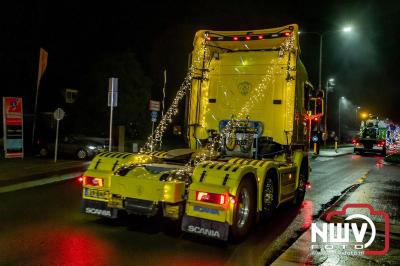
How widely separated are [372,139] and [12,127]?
26.4 m

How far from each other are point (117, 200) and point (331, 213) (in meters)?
4.44

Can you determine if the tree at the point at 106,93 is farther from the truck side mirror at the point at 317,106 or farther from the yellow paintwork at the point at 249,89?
the truck side mirror at the point at 317,106

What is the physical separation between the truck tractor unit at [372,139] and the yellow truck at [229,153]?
25.0 m

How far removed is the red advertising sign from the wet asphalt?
990cm

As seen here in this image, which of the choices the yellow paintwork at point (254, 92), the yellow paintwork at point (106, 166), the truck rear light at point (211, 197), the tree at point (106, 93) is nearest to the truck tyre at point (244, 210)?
the truck rear light at point (211, 197)

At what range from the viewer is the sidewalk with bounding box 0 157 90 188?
1316 centimetres

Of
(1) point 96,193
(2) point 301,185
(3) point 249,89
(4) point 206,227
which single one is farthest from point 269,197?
(1) point 96,193

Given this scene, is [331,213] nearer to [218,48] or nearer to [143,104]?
[218,48]

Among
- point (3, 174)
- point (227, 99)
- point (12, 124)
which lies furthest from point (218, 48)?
point (12, 124)

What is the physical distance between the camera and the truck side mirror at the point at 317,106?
10758 mm

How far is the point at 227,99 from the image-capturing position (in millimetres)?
9992

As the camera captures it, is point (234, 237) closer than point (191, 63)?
Yes

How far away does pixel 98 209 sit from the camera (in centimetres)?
713

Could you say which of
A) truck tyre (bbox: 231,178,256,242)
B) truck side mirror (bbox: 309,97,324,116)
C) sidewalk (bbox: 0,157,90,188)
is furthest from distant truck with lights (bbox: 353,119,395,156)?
truck tyre (bbox: 231,178,256,242)
